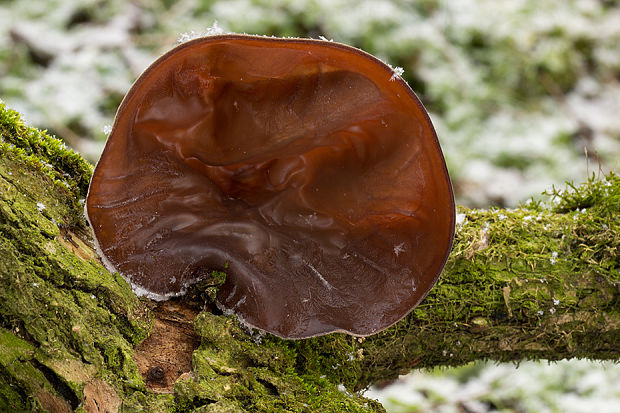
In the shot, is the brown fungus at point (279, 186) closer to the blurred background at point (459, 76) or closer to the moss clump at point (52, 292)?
the moss clump at point (52, 292)

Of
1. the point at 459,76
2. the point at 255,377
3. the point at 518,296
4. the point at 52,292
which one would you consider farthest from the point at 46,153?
the point at 459,76

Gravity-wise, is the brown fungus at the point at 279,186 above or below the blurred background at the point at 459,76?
below

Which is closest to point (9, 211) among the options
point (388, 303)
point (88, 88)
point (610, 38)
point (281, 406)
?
point (281, 406)

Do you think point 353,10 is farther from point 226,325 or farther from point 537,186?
point 226,325

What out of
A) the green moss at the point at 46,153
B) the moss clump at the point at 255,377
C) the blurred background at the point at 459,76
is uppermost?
the blurred background at the point at 459,76

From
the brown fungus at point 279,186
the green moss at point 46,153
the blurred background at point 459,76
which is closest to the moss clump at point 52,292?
the green moss at point 46,153

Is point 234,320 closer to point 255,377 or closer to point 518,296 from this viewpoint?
point 255,377
